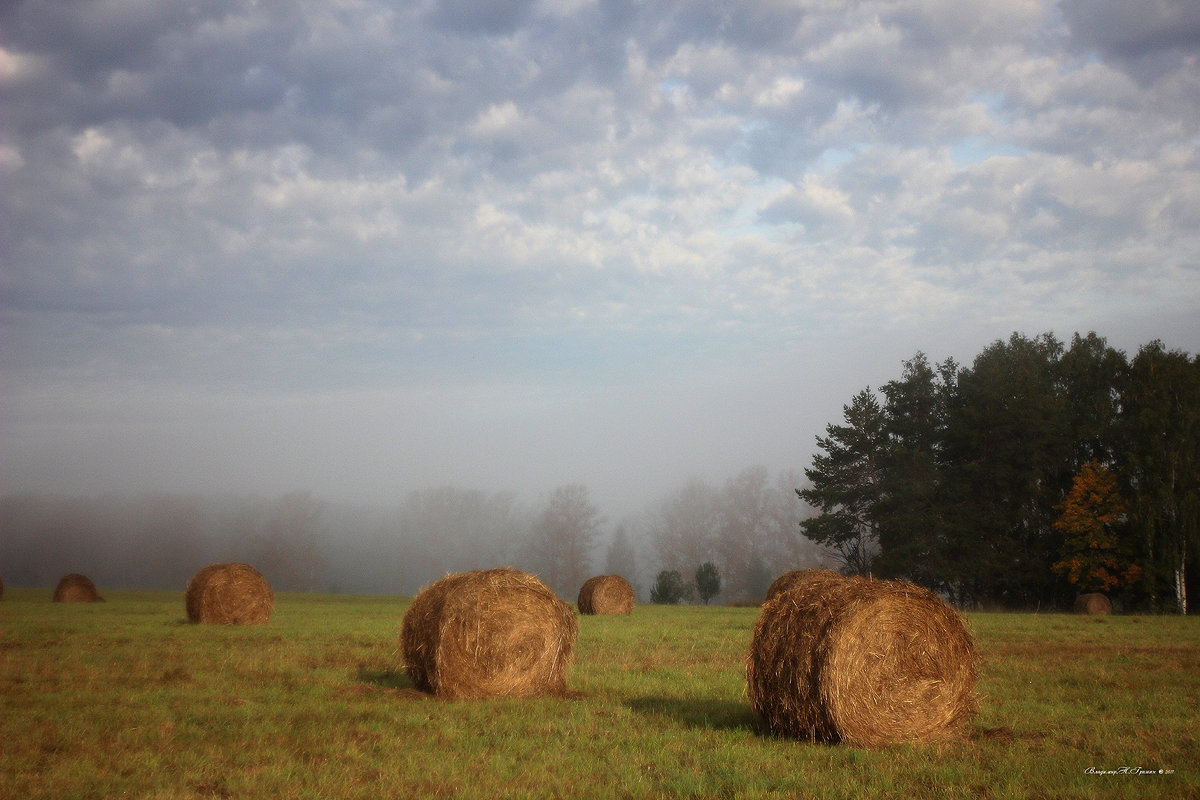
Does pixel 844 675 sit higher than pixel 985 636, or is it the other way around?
pixel 844 675

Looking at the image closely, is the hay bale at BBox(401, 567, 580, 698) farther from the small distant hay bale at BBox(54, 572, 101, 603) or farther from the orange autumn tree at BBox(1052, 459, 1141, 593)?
the orange autumn tree at BBox(1052, 459, 1141, 593)

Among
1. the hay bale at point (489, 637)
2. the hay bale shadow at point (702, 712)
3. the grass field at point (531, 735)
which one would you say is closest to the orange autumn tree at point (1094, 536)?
the grass field at point (531, 735)

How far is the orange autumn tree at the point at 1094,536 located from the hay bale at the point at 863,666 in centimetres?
3596

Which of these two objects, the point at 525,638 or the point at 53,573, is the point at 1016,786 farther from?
the point at 53,573

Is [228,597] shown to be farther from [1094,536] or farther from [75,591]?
[1094,536]

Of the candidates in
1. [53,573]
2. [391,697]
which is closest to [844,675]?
[391,697]

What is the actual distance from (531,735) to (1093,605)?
114 ft

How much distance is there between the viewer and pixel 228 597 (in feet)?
74.2

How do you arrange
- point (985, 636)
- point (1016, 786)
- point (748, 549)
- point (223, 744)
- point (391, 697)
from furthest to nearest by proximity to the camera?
point (748, 549), point (985, 636), point (391, 697), point (223, 744), point (1016, 786)

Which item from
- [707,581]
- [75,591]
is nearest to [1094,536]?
[707,581]

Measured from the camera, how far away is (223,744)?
8055mm

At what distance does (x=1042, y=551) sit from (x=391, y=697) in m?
43.1

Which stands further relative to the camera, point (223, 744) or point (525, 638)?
point (525, 638)

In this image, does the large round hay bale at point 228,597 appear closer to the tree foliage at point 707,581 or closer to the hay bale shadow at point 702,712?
the hay bale shadow at point 702,712
